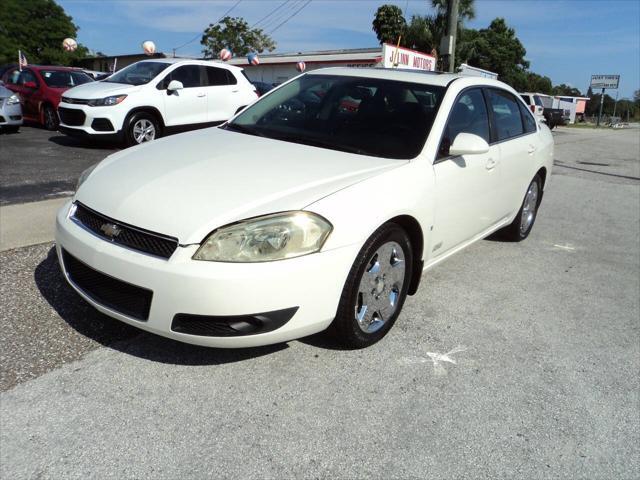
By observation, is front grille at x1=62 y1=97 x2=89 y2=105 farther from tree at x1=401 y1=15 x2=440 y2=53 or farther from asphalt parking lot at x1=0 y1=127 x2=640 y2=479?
tree at x1=401 y1=15 x2=440 y2=53

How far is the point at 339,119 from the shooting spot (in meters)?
3.64

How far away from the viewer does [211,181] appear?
2.77 meters

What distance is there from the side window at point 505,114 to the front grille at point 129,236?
292 cm

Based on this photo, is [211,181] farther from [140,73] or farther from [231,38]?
[231,38]

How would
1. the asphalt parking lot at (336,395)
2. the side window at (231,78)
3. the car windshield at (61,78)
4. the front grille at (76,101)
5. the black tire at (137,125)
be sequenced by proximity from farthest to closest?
the car windshield at (61,78) → the side window at (231,78) → the black tire at (137,125) → the front grille at (76,101) → the asphalt parking lot at (336,395)

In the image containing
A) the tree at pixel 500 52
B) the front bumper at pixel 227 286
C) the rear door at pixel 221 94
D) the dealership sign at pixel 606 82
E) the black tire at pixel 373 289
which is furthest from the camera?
the tree at pixel 500 52

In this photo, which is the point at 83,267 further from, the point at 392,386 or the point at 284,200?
the point at 392,386

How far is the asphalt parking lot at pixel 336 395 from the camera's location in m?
2.16

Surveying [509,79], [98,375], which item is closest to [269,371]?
[98,375]

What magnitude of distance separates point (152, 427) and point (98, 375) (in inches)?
20.7

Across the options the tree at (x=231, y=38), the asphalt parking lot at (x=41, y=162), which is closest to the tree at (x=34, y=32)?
the tree at (x=231, y=38)

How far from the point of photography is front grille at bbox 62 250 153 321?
8.15 ft

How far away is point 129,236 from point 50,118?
37.4 feet

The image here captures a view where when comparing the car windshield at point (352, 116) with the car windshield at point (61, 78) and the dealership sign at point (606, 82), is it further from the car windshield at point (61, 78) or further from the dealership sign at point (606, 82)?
the dealership sign at point (606, 82)
